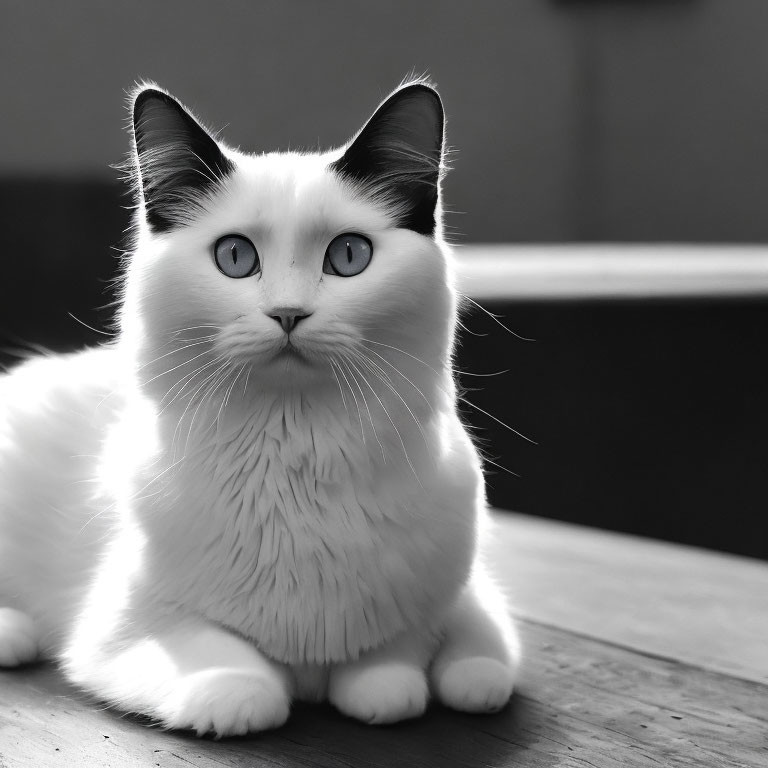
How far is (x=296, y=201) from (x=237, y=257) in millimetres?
91

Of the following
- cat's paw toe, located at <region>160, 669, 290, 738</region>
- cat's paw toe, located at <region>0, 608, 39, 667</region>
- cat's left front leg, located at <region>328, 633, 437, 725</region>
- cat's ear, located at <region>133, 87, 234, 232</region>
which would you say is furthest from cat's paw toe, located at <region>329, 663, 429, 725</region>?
cat's ear, located at <region>133, 87, 234, 232</region>

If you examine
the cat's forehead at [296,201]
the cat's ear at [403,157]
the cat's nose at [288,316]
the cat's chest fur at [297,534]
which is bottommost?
the cat's chest fur at [297,534]

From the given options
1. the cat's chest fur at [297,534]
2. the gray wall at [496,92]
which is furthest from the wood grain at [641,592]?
the gray wall at [496,92]

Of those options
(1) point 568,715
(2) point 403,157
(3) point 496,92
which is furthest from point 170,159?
(3) point 496,92

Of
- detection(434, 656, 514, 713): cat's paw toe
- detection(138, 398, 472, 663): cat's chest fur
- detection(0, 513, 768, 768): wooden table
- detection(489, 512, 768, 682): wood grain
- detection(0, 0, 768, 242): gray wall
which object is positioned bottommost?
detection(489, 512, 768, 682): wood grain

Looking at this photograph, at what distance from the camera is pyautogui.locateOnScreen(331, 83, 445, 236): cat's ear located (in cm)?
115

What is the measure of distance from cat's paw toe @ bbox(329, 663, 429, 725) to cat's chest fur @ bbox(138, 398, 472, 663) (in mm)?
40

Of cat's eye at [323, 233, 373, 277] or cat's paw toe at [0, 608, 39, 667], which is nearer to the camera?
cat's eye at [323, 233, 373, 277]

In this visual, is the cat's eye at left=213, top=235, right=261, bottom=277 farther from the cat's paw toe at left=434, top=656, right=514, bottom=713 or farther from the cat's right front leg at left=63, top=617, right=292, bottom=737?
the cat's paw toe at left=434, top=656, right=514, bottom=713

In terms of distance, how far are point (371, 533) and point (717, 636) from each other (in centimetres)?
84

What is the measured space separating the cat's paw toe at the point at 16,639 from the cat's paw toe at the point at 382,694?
0.47m

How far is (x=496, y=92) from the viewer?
145 inches

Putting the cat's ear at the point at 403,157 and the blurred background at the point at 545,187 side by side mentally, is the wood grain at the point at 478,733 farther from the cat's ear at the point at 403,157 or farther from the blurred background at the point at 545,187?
the blurred background at the point at 545,187

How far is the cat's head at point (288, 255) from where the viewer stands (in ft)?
3.52
